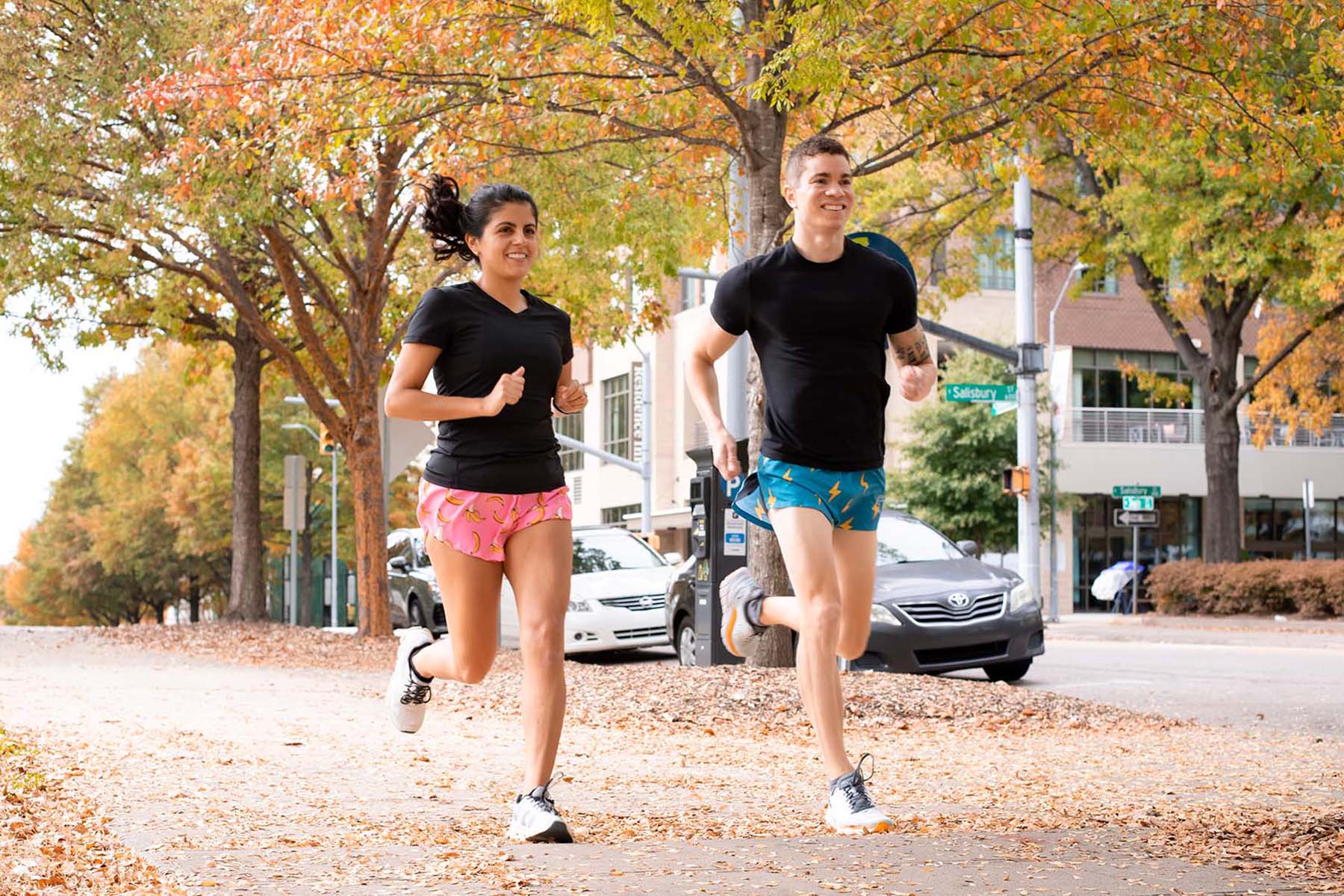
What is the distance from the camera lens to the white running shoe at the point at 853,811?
5445mm

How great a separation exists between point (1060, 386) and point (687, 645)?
32.8 m

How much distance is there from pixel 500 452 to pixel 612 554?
1555 centimetres

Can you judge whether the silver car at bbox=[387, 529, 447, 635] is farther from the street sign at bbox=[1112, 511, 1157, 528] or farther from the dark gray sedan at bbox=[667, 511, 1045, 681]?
the street sign at bbox=[1112, 511, 1157, 528]

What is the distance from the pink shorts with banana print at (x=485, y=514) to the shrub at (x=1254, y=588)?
27142 mm

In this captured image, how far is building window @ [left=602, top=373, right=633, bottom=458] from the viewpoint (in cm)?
5800

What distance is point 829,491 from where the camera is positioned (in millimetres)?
5809

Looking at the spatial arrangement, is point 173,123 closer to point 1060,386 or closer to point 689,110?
point 689,110

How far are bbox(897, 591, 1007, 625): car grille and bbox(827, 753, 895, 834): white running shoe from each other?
9386 mm

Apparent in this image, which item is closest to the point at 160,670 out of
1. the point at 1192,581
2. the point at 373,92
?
the point at 373,92

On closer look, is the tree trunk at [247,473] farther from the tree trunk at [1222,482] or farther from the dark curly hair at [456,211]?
the dark curly hair at [456,211]

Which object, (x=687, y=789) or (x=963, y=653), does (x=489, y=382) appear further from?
(x=963, y=653)

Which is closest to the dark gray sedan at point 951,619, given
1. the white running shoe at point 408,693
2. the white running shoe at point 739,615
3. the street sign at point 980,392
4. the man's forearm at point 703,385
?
the white running shoe at point 739,615

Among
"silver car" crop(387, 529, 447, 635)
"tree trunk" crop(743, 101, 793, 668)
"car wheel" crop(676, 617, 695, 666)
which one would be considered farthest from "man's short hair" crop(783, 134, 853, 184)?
"silver car" crop(387, 529, 447, 635)

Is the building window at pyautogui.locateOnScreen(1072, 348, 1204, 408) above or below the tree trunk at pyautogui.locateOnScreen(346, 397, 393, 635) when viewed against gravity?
above
